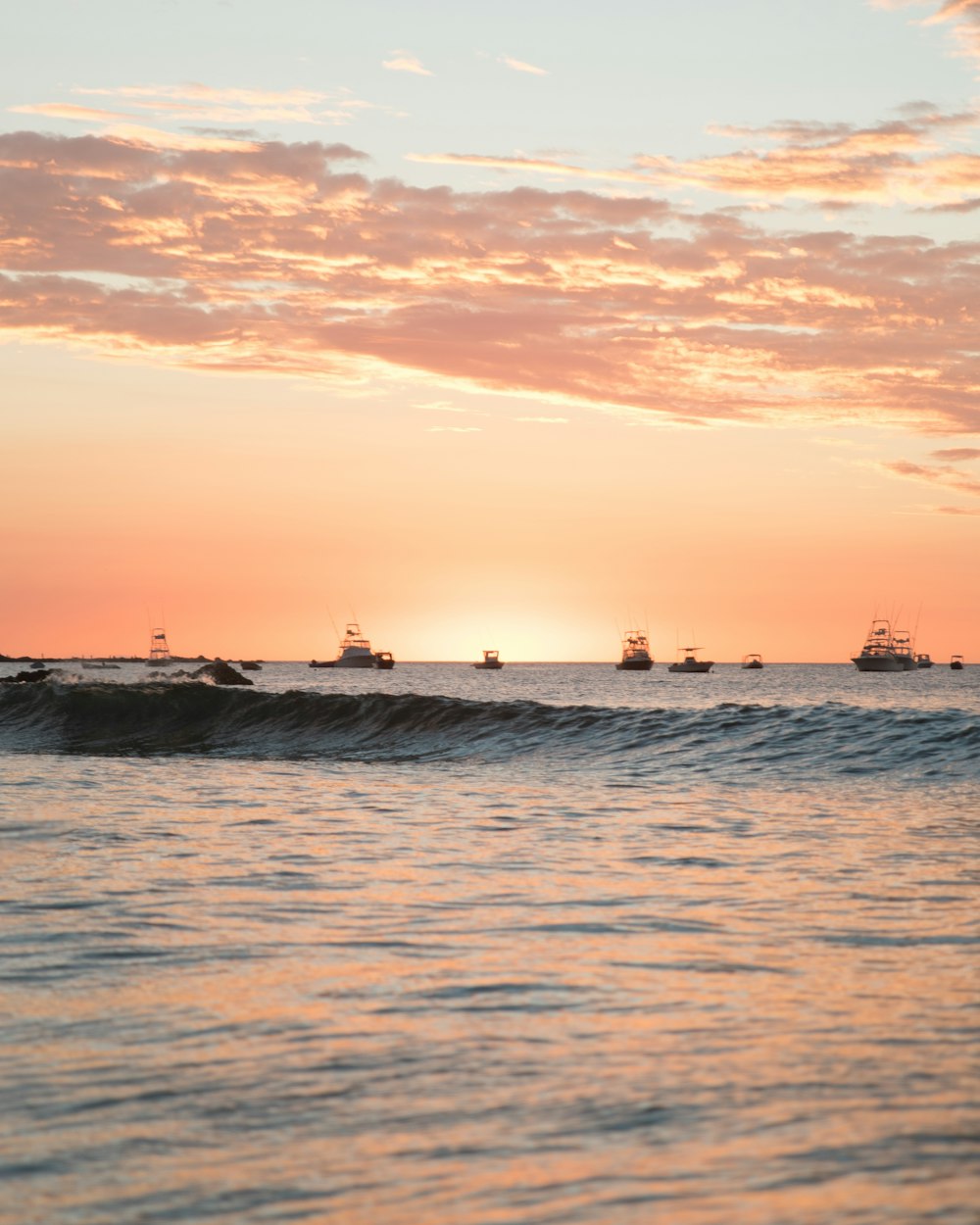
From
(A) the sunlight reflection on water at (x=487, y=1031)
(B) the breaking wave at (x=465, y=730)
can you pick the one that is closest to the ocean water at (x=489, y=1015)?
(A) the sunlight reflection on water at (x=487, y=1031)

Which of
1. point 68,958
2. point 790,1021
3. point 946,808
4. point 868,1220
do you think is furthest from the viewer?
point 946,808

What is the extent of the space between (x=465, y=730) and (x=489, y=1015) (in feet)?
94.7

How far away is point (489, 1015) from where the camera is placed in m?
7.46

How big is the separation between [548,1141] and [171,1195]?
1593 mm

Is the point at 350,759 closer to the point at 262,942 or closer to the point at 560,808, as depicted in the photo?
the point at 560,808

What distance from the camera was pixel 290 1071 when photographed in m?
6.48

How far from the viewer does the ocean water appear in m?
5.16

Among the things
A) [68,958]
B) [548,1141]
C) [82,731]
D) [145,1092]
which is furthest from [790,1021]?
[82,731]

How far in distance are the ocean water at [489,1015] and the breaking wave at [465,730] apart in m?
7.22

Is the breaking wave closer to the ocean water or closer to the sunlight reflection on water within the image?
the ocean water

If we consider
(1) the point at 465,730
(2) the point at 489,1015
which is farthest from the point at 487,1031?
(1) the point at 465,730

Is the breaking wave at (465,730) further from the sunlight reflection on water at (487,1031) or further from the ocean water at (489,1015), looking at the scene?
the sunlight reflection on water at (487,1031)

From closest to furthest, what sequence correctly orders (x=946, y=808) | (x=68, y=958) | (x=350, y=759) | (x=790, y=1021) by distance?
(x=790, y=1021) < (x=68, y=958) < (x=946, y=808) < (x=350, y=759)

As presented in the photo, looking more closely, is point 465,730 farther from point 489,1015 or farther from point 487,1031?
point 487,1031
